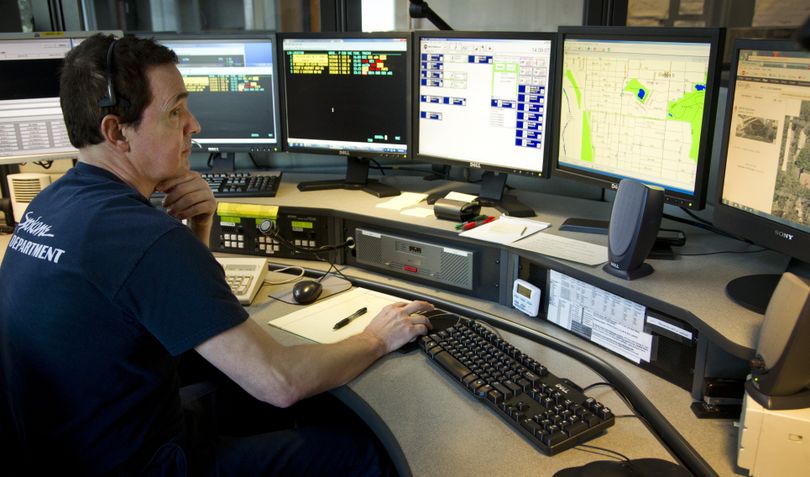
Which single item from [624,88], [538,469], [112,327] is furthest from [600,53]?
[112,327]

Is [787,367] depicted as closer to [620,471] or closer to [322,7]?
[620,471]

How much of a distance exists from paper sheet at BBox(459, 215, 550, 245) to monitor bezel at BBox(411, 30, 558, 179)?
0.48 feet

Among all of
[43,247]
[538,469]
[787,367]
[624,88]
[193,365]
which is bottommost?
[193,365]

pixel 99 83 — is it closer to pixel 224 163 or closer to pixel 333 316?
pixel 333 316

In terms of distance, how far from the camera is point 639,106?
1643 mm

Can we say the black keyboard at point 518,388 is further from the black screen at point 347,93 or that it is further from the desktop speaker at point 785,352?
the black screen at point 347,93

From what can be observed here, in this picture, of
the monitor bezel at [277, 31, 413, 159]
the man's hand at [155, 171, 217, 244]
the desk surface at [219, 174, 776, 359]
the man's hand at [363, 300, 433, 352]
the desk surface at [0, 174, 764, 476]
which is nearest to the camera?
the desk surface at [0, 174, 764, 476]

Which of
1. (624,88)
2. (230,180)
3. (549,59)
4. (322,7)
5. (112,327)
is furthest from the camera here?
(322,7)

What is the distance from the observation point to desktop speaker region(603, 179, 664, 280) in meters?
1.45

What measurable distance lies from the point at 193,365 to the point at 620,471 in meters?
1.31

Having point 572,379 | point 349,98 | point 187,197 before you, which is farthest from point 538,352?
point 349,98

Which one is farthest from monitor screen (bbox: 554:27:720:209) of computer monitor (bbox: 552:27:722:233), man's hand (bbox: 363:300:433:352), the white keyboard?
the white keyboard

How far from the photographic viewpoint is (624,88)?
5.48ft

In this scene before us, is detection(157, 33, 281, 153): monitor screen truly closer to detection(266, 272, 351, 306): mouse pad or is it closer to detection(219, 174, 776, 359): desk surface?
detection(219, 174, 776, 359): desk surface
